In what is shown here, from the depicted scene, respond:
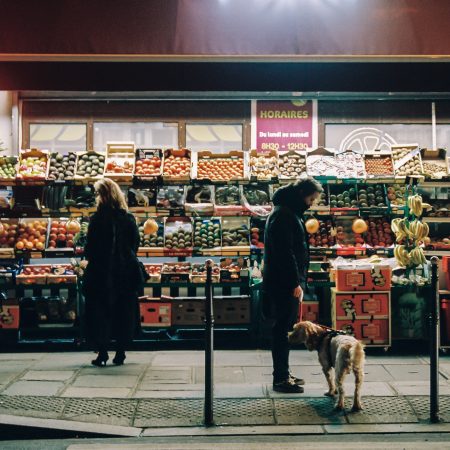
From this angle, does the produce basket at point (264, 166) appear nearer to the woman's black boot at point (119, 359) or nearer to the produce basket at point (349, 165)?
the produce basket at point (349, 165)

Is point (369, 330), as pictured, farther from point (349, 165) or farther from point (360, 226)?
point (349, 165)

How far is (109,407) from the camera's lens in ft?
18.4

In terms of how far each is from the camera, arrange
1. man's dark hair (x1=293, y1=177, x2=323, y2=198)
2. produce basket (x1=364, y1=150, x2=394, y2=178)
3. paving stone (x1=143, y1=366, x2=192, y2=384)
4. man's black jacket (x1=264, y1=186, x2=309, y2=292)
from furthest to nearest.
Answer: produce basket (x1=364, y1=150, x2=394, y2=178), paving stone (x1=143, y1=366, x2=192, y2=384), man's dark hair (x1=293, y1=177, x2=323, y2=198), man's black jacket (x1=264, y1=186, x2=309, y2=292)

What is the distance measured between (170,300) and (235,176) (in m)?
1.94

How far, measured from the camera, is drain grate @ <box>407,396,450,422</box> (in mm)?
5338

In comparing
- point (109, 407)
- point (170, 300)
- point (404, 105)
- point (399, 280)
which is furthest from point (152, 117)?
point (109, 407)

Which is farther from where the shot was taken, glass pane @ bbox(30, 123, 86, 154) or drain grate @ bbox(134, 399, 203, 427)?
glass pane @ bbox(30, 123, 86, 154)

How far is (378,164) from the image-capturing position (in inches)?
352

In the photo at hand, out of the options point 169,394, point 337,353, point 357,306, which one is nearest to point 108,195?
point 169,394

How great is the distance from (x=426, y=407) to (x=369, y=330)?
2.41 m

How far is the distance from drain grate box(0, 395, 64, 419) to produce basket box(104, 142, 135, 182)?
349cm

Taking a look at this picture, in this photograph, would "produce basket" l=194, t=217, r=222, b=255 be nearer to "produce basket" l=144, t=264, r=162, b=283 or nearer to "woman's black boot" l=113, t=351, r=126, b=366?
"produce basket" l=144, t=264, r=162, b=283

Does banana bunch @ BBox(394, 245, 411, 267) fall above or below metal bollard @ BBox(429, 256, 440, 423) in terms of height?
above

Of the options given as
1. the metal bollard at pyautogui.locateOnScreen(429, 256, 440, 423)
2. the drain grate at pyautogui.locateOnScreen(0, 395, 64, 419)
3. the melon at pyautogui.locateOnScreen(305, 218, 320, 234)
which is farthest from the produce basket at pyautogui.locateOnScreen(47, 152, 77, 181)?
the metal bollard at pyautogui.locateOnScreen(429, 256, 440, 423)
